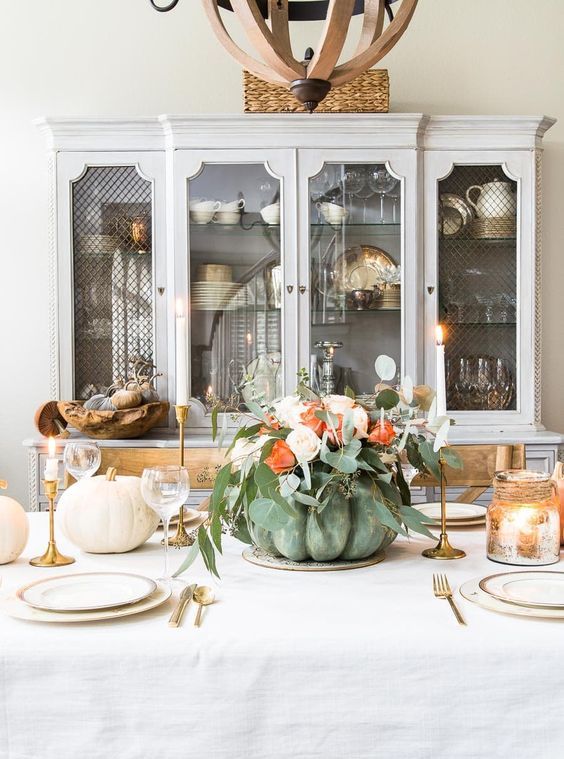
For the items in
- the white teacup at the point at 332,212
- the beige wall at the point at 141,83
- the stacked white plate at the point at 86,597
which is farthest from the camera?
the beige wall at the point at 141,83

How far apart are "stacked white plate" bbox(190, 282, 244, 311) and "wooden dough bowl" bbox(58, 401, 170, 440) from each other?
403 mm

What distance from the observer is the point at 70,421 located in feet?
9.06

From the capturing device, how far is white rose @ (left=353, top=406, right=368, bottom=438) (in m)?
1.29

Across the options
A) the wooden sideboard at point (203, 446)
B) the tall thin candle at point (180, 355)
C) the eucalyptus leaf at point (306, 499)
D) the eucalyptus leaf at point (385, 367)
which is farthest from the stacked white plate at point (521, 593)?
the wooden sideboard at point (203, 446)

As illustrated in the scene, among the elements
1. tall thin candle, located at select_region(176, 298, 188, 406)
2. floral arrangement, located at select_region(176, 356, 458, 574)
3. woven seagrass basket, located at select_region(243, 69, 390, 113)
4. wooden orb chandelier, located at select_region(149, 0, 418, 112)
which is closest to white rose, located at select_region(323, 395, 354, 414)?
floral arrangement, located at select_region(176, 356, 458, 574)

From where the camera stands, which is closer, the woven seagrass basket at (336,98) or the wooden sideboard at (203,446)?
the wooden sideboard at (203,446)

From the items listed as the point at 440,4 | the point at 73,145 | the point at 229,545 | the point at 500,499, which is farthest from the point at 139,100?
the point at 500,499

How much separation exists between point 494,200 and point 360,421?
1935 mm

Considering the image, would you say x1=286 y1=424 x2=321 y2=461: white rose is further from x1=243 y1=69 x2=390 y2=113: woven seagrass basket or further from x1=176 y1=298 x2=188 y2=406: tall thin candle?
x1=243 y1=69 x2=390 y2=113: woven seagrass basket

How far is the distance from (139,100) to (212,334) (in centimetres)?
100

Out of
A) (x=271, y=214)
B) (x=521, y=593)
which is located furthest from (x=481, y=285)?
(x=521, y=593)

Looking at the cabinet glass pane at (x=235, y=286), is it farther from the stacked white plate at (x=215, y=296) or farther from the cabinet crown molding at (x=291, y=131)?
the cabinet crown molding at (x=291, y=131)

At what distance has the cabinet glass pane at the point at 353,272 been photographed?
294 cm

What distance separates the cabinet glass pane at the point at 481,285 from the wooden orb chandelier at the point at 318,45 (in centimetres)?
160
